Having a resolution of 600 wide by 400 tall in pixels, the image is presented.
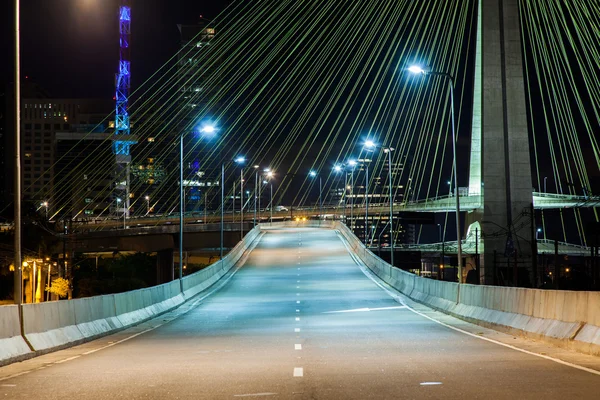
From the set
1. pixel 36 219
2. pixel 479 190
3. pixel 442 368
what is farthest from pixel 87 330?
pixel 36 219

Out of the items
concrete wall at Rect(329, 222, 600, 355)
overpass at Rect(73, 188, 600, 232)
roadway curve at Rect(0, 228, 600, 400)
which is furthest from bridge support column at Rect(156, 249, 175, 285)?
roadway curve at Rect(0, 228, 600, 400)

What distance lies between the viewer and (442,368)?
14.3m

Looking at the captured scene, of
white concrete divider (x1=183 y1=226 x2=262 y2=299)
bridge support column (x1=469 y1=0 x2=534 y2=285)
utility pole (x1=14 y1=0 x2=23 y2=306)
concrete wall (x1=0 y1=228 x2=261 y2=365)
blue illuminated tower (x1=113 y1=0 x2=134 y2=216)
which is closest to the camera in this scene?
concrete wall (x1=0 y1=228 x2=261 y2=365)

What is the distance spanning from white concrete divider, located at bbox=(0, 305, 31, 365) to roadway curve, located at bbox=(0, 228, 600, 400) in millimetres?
418

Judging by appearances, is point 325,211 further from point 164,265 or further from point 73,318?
point 73,318

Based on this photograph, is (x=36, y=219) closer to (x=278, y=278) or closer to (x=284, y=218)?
(x=278, y=278)

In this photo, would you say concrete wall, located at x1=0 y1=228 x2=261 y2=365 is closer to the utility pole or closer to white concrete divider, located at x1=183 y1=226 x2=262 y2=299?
the utility pole

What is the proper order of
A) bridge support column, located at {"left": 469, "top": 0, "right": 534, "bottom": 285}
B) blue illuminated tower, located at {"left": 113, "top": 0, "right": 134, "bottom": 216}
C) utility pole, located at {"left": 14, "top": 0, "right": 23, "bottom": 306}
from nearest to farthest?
utility pole, located at {"left": 14, "top": 0, "right": 23, "bottom": 306}
bridge support column, located at {"left": 469, "top": 0, "right": 534, "bottom": 285}
blue illuminated tower, located at {"left": 113, "top": 0, "right": 134, "bottom": 216}

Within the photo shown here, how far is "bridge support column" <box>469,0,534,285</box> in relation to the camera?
176 feet

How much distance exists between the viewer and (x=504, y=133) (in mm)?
54656

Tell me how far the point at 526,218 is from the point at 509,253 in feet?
7.70

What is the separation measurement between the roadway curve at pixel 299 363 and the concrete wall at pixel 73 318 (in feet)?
1.39

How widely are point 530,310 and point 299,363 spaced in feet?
24.7

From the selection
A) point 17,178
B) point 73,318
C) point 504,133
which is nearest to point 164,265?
point 504,133
